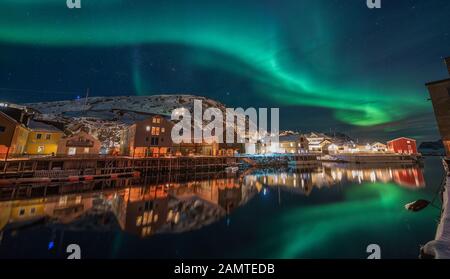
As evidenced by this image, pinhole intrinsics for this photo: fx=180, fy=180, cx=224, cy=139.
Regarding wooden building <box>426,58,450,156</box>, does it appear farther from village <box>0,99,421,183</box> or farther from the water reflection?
village <box>0,99,421,183</box>

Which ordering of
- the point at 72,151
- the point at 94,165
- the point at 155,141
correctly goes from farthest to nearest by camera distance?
the point at 155,141, the point at 72,151, the point at 94,165

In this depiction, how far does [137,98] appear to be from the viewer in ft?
443

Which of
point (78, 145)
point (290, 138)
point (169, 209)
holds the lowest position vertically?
point (169, 209)

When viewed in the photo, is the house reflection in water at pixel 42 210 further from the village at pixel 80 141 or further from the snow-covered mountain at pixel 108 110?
the snow-covered mountain at pixel 108 110

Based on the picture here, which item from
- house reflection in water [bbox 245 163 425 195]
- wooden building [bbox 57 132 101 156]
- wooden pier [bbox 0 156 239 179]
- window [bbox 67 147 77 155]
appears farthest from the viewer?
window [bbox 67 147 77 155]

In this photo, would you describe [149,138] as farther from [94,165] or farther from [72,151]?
[72,151]

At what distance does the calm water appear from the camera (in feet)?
33.2

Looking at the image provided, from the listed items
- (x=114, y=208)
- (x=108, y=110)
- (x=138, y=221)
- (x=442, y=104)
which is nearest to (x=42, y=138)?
(x=114, y=208)

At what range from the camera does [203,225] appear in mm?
13609

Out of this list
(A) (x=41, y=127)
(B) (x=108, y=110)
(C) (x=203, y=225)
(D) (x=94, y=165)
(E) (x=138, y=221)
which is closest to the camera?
(C) (x=203, y=225)

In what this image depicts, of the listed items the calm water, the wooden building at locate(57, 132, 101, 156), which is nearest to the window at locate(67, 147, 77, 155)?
the wooden building at locate(57, 132, 101, 156)
